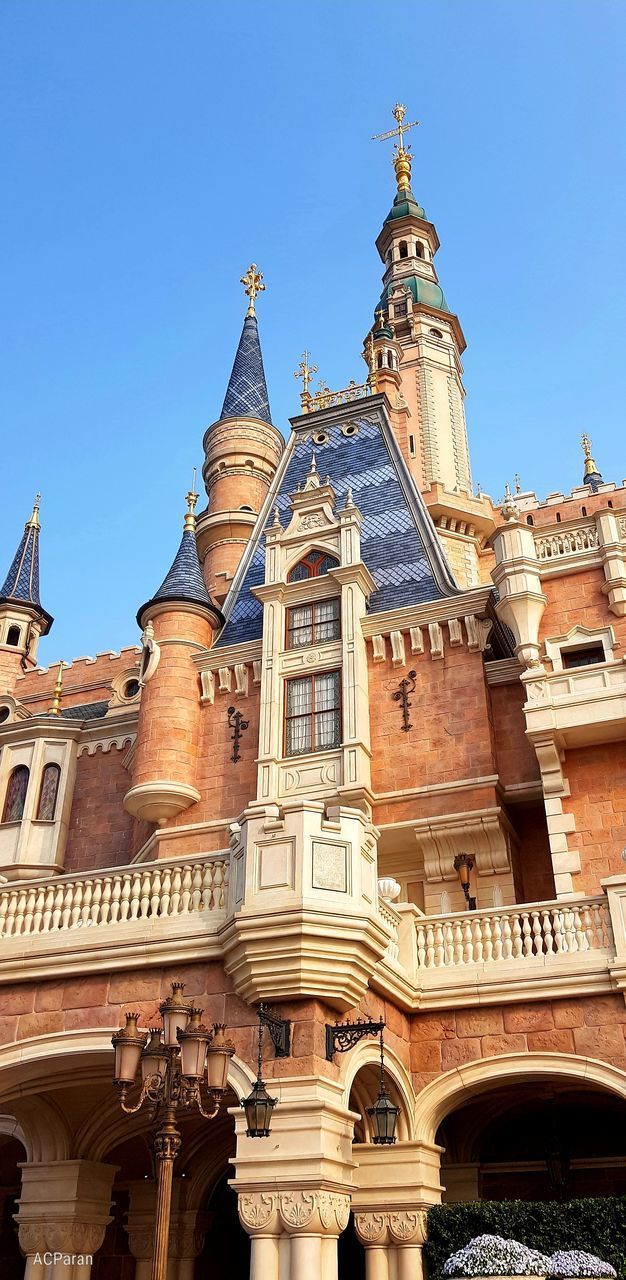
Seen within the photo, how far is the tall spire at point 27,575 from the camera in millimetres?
39000

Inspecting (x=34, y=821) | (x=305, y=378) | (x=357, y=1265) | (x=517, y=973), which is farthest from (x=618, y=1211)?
(x=305, y=378)

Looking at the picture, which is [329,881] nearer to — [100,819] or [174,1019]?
[174,1019]

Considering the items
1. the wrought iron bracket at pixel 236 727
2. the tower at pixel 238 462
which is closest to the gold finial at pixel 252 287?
the tower at pixel 238 462

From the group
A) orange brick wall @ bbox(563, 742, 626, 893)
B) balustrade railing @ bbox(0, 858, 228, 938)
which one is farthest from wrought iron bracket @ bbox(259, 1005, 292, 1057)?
orange brick wall @ bbox(563, 742, 626, 893)

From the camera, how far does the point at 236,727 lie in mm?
24281

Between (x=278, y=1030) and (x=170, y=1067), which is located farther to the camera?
(x=278, y=1030)

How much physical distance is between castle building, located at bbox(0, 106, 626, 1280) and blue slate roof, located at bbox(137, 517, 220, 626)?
0.38 feet

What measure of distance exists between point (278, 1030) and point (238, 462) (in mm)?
27445

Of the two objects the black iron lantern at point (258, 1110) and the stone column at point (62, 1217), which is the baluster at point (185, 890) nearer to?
the black iron lantern at point (258, 1110)

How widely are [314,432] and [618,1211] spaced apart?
22.3m

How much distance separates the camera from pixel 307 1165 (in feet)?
37.6

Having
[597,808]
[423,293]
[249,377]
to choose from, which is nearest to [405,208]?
[423,293]

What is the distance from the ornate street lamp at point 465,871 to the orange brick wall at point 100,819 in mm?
8472

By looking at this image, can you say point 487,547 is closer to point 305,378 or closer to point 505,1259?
point 305,378
